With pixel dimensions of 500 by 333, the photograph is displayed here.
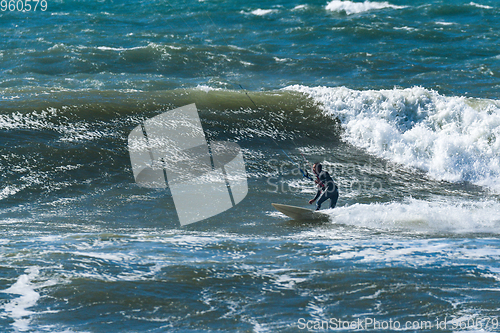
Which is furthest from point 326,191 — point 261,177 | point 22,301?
point 22,301

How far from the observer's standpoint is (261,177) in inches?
503

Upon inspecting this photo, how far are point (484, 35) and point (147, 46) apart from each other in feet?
53.9

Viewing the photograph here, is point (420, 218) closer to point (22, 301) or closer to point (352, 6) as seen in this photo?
point (22, 301)

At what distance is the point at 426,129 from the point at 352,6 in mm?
18548

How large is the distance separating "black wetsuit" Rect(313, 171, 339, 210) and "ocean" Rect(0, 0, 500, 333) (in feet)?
1.81

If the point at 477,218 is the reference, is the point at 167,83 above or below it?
above

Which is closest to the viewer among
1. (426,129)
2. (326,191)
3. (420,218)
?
(420,218)

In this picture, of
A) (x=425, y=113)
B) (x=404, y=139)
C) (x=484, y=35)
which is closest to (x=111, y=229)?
(x=404, y=139)

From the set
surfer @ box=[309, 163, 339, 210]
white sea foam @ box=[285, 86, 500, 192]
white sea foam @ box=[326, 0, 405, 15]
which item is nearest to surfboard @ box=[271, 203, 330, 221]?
surfer @ box=[309, 163, 339, 210]

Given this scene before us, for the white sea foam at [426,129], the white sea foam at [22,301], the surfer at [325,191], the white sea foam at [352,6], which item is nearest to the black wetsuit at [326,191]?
the surfer at [325,191]

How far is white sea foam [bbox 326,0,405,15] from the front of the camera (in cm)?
3122

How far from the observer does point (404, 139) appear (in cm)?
1501

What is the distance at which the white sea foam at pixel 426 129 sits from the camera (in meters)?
14.1

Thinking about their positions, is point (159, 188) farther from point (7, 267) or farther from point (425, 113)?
point (425, 113)
